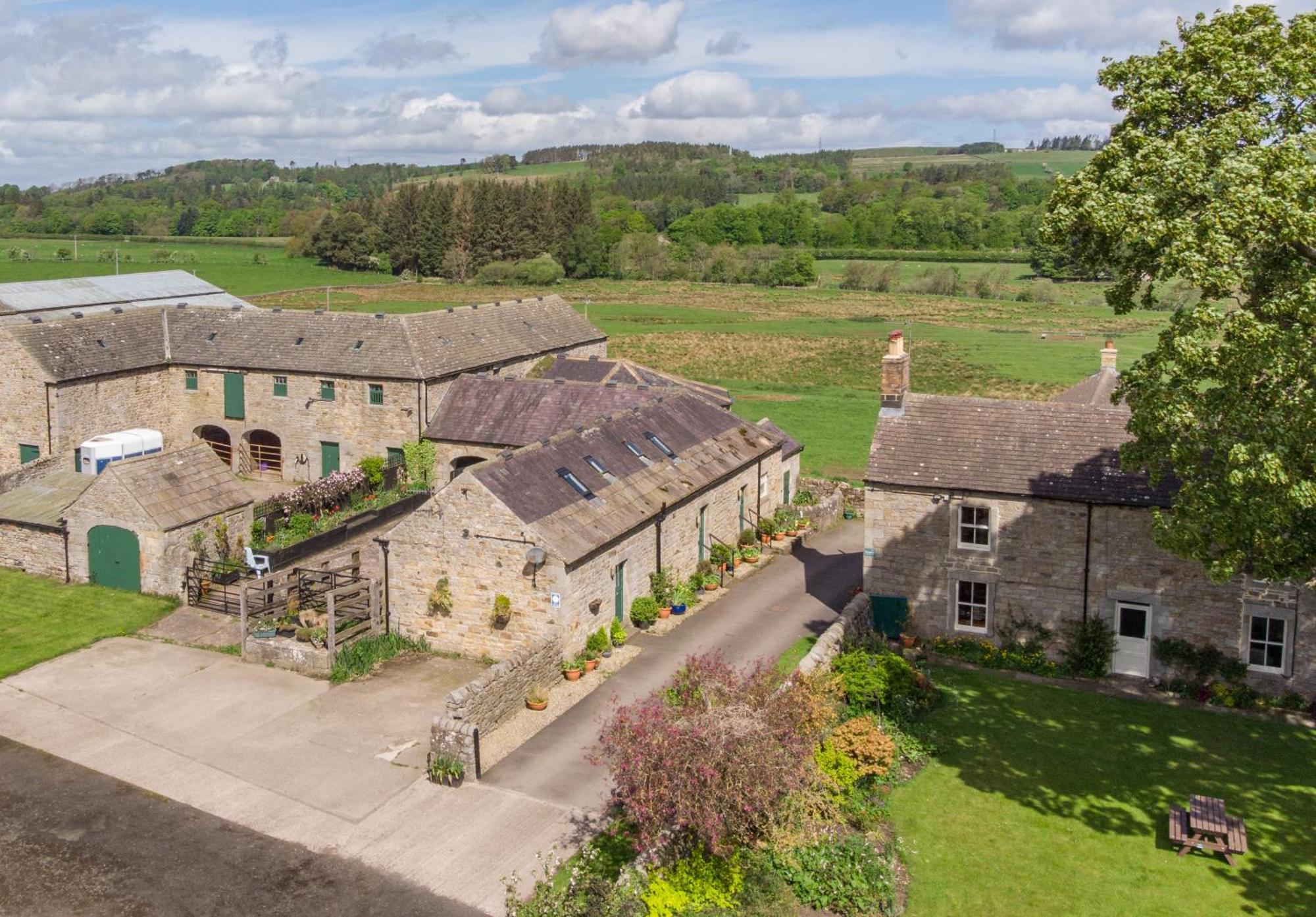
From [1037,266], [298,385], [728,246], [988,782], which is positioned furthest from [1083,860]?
[728,246]

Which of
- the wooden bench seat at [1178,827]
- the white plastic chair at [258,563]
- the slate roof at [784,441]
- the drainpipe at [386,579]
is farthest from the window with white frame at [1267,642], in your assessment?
the white plastic chair at [258,563]

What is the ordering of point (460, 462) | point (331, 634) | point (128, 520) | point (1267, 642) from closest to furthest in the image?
point (1267, 642) → point (331, 634) → point (128, 520) → point (460, 462)

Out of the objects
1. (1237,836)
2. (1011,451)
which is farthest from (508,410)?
(1237,836)

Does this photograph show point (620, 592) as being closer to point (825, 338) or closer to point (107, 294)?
point (107, 294)

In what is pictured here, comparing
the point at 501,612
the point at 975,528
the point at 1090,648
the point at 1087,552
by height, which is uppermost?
the point at 975,528

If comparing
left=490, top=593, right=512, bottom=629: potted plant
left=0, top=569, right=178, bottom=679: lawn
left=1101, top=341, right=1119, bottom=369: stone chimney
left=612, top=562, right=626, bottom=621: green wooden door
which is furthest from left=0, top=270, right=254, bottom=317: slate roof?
left=1101, top=341, right=1119, bottom=369: stone chimney

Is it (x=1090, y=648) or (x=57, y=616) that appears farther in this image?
(x=57, y=616)

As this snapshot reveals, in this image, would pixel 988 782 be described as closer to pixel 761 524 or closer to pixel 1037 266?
pixel 761 524
